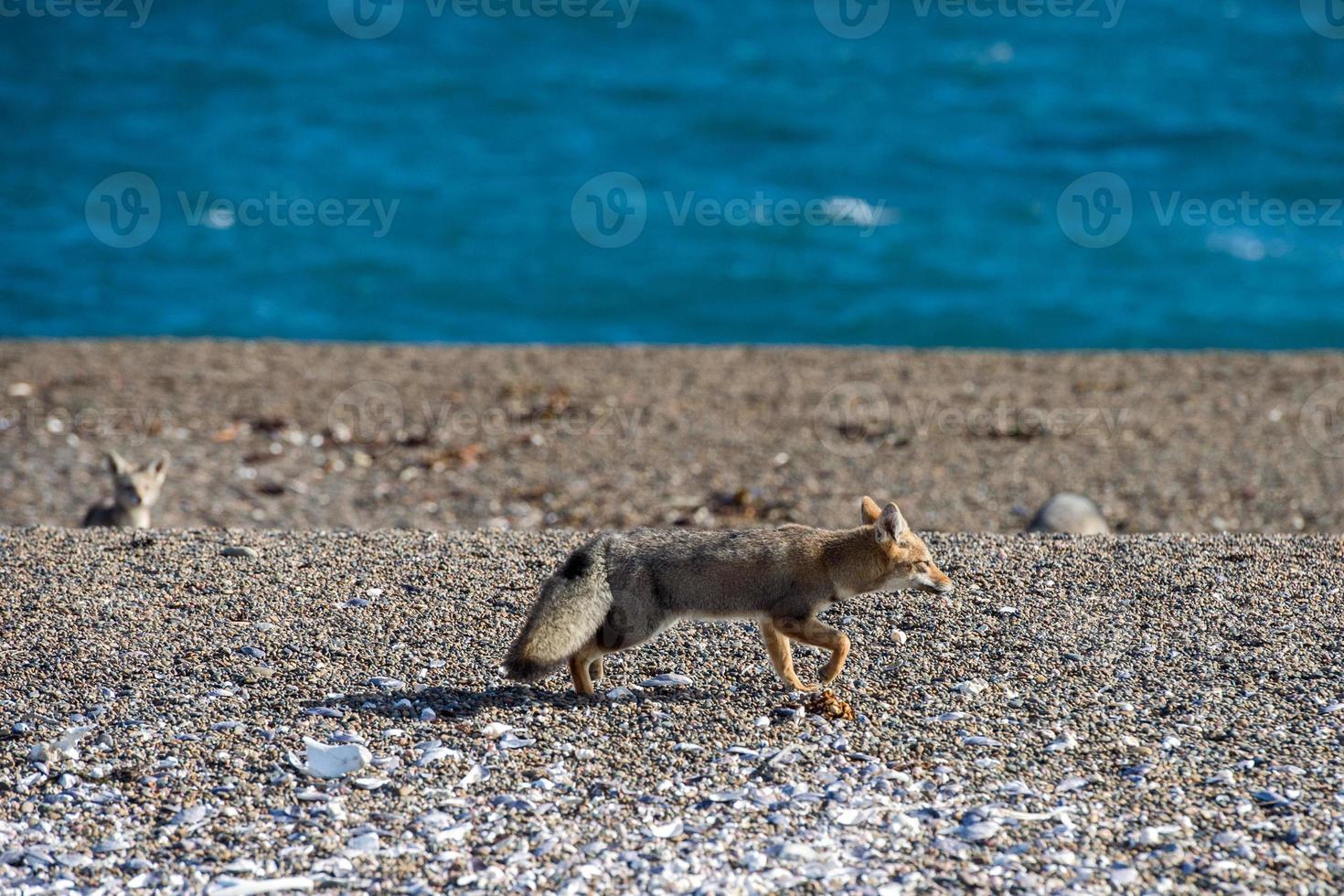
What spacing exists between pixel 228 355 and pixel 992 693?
39.6 feet

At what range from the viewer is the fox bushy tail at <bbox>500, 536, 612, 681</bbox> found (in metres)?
5.28

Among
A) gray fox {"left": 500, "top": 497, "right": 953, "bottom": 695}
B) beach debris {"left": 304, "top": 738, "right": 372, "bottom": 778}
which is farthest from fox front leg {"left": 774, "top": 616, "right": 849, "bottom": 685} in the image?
beach debris {"left": 304, "top": 738, "right": 372, "bottom": 778}

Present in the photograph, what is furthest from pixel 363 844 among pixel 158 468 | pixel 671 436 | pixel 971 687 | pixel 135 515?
pixel 671 436

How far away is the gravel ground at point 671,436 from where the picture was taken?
11281 mm

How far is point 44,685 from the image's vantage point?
5727mm

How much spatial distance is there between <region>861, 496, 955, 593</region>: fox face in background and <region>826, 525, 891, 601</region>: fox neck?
0.03 metres

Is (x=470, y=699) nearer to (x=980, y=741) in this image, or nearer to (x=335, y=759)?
(x=335, y=759)

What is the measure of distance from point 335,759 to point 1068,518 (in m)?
5.77

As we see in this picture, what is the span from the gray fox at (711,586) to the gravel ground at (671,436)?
5003 millimetres

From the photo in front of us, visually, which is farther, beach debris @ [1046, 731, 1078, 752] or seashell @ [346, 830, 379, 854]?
beach debris @ [1046, 731, 1078, 752]

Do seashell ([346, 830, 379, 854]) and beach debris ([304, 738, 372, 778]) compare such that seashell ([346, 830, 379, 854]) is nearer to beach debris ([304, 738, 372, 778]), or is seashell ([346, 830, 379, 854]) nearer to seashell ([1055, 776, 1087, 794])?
beach debris ([304, 738, 372, 778])

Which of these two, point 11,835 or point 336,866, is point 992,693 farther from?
point 11,835

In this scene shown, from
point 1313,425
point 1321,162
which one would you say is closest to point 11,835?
point 1313,425

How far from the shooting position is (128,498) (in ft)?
32.9
